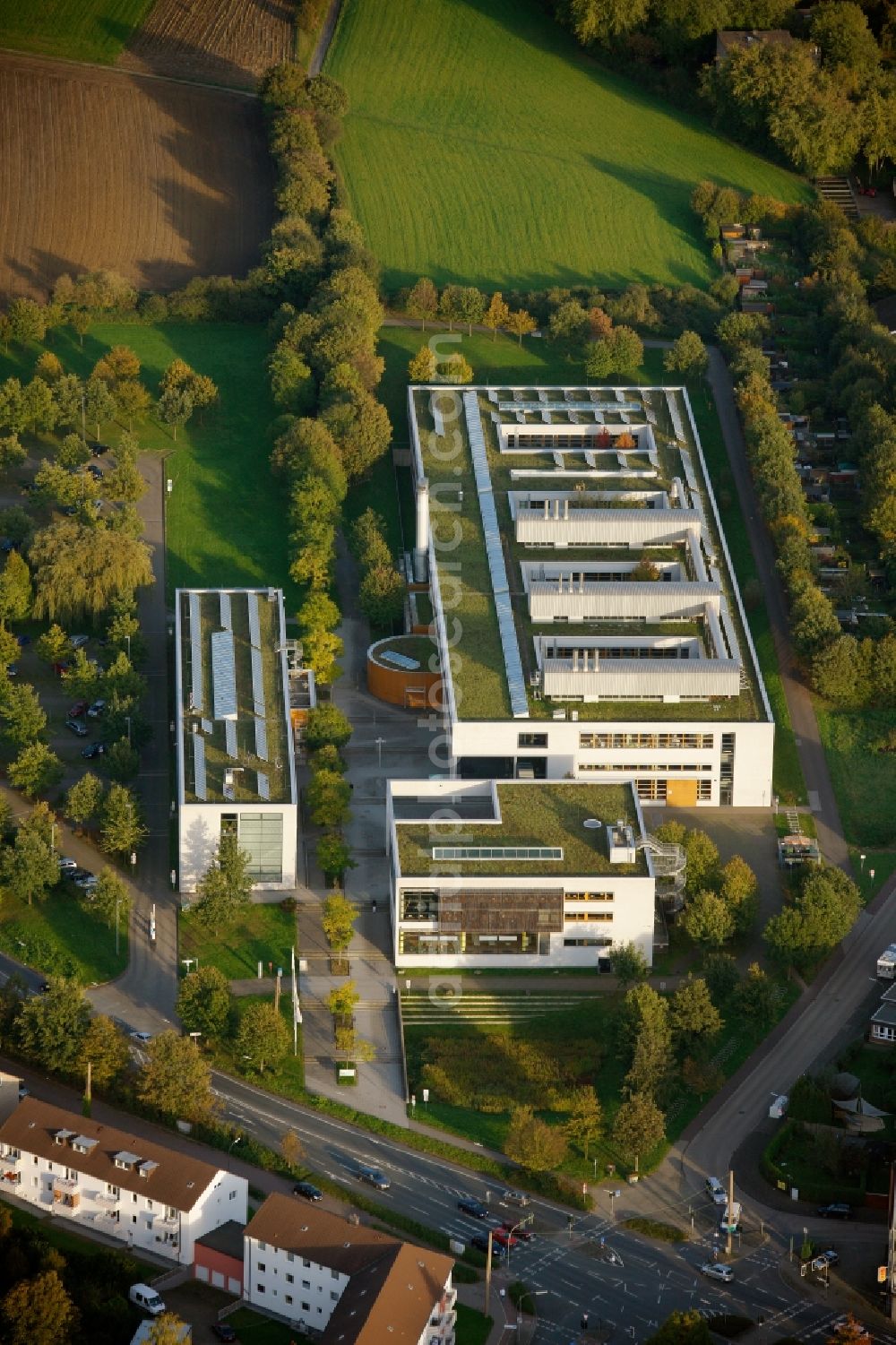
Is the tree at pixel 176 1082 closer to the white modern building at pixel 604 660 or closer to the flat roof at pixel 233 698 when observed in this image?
the flat roof at pixel 233 698

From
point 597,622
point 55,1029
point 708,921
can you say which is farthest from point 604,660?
point 55,1029

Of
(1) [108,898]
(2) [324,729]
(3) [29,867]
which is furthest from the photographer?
(2) [324,729]

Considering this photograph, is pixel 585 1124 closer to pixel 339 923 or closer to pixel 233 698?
pixel 339 923

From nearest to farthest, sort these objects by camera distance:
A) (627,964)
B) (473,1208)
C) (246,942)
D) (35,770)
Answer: (473,1208)
(627,964)
(246,942)
(35,770)

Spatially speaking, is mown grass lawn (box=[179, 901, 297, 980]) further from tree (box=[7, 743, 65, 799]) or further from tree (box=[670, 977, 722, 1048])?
tree (box=[670, 977, 722, 1048])

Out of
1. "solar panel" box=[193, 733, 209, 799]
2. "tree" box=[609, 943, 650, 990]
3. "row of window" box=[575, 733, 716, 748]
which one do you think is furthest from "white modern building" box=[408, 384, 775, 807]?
"solar panel" box=[193, 733, 209, 799]

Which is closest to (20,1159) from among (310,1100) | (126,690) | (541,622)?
(310,1100)

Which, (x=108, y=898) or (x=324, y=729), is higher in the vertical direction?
(x=324, y=729)
